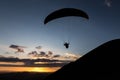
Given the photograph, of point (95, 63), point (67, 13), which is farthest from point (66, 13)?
point (95, 63)

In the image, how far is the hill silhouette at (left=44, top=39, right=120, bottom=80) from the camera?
20.7 metres

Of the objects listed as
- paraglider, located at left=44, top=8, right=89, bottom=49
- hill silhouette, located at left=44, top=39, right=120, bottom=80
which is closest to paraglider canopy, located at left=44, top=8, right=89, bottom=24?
paraglider, located at left=44, top=8, right=89, bottom=49

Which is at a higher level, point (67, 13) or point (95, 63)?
point (67, 13)

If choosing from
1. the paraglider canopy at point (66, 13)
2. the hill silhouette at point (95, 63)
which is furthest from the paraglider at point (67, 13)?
the hill silhouette at point (95, 63)

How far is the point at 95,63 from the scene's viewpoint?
21688mm

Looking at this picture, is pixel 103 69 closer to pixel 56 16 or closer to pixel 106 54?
pixel 106 54

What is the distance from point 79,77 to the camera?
19.7 m

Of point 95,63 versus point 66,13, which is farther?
point 66,13

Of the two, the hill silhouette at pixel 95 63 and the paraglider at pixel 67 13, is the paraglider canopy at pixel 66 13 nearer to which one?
the paraglider at pixel 67 13

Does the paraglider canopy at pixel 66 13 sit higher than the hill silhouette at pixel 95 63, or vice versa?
the paraglider canopy at pixel 66 13

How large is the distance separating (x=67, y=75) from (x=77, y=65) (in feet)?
4.28

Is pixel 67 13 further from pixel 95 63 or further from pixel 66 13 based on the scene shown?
pixel 95 63

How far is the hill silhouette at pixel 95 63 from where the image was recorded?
20672mm

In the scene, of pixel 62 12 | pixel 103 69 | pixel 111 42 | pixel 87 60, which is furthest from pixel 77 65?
pixel 62 12
